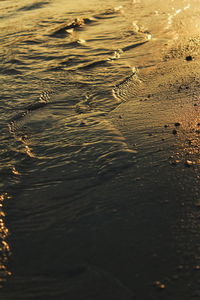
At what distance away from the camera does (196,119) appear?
4195 millimetres

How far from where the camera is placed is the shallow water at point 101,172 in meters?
2.52

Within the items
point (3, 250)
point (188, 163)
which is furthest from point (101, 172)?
point (3, 250)

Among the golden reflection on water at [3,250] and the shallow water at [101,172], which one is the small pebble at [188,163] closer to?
the shallow water at [101,172]

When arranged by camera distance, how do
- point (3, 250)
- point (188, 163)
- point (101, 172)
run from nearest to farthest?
point (3, 250)
point (188, 163)
point (101, 172)

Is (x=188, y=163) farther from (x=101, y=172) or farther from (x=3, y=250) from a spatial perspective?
(x=3, y=250)

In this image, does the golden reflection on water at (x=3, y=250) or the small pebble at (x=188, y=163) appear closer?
the golden reflection on water at (x=3, y=250)

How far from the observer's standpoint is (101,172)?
3615 mm

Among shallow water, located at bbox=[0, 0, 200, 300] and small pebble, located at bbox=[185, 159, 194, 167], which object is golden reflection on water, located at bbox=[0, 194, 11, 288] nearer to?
shallow water, located at bbox=[0, 0, 200, 300]

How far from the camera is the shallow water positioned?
2518 mm

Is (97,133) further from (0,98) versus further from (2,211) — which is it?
(0,98)

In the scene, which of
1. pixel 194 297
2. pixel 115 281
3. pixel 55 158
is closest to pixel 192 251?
pixel 194 297

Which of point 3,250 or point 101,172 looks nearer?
point 3,250

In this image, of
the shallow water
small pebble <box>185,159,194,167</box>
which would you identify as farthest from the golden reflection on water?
small pebble <box>185,159,194,167</box>

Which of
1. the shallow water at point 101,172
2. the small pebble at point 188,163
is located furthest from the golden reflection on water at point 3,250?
the small pebble at point 188,163
